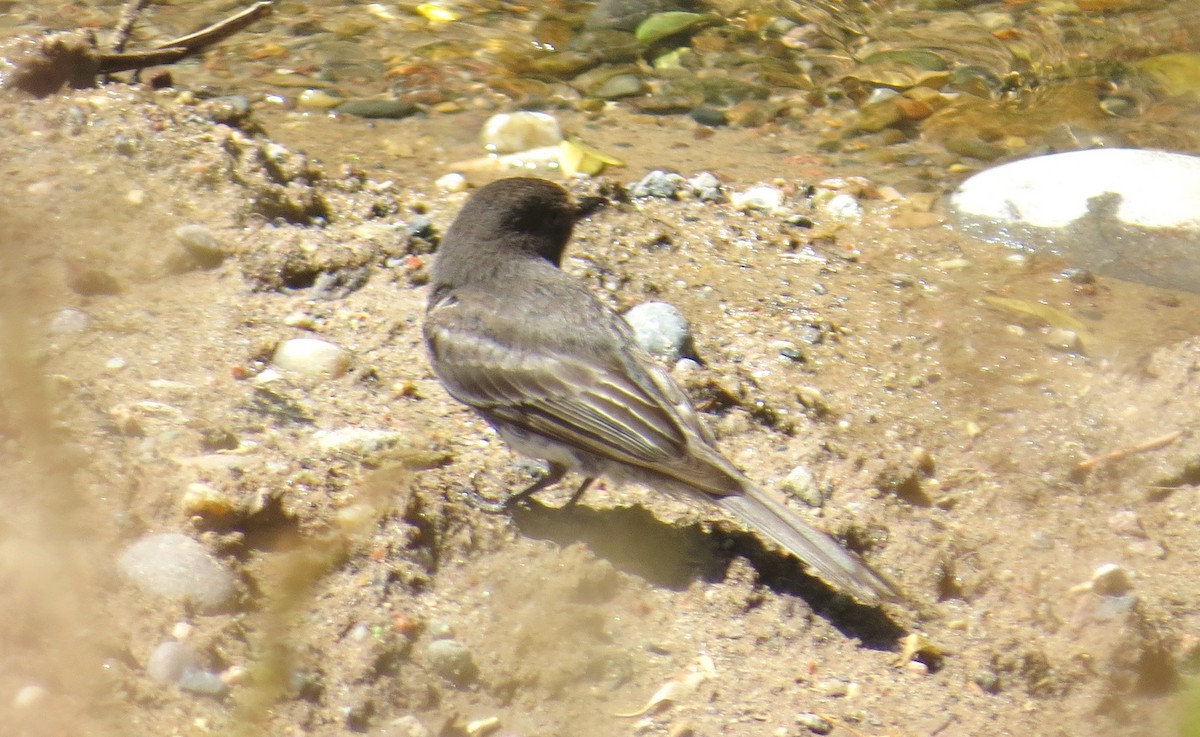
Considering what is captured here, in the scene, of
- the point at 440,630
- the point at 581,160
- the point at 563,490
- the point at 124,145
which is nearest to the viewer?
the point at 440,630

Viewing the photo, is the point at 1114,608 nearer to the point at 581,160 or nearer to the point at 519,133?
the point at 581,160

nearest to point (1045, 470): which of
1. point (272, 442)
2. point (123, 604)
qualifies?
point (272, 442)

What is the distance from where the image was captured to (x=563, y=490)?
15.2ft

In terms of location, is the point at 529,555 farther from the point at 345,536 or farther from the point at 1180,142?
the point at 1180,142

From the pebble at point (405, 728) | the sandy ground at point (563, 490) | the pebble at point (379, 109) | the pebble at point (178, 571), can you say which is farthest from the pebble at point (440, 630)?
the pebble at point (379, 109)

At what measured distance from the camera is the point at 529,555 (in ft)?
13.4

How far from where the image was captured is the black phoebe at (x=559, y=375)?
13.2ft

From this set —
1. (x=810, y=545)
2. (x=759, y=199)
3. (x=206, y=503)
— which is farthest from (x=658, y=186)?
(x=206, y=503)

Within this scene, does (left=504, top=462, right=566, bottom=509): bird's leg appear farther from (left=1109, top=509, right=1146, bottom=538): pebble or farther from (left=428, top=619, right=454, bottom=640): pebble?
(left=1109, top=509, right=1146, bottom=538): pebble

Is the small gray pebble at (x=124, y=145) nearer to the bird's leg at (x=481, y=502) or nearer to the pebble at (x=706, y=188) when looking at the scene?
the bird's leg at (x=481, y=502)

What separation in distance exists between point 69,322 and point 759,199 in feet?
11.9

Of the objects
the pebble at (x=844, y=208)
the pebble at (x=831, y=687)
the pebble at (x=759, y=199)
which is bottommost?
the pebble at (x=844, y=208)

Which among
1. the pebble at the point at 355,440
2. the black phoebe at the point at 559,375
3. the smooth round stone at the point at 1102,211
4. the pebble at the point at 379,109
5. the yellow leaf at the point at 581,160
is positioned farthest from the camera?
the pebble at the point at 379,109

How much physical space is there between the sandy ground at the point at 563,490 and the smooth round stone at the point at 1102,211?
0.19 meters
